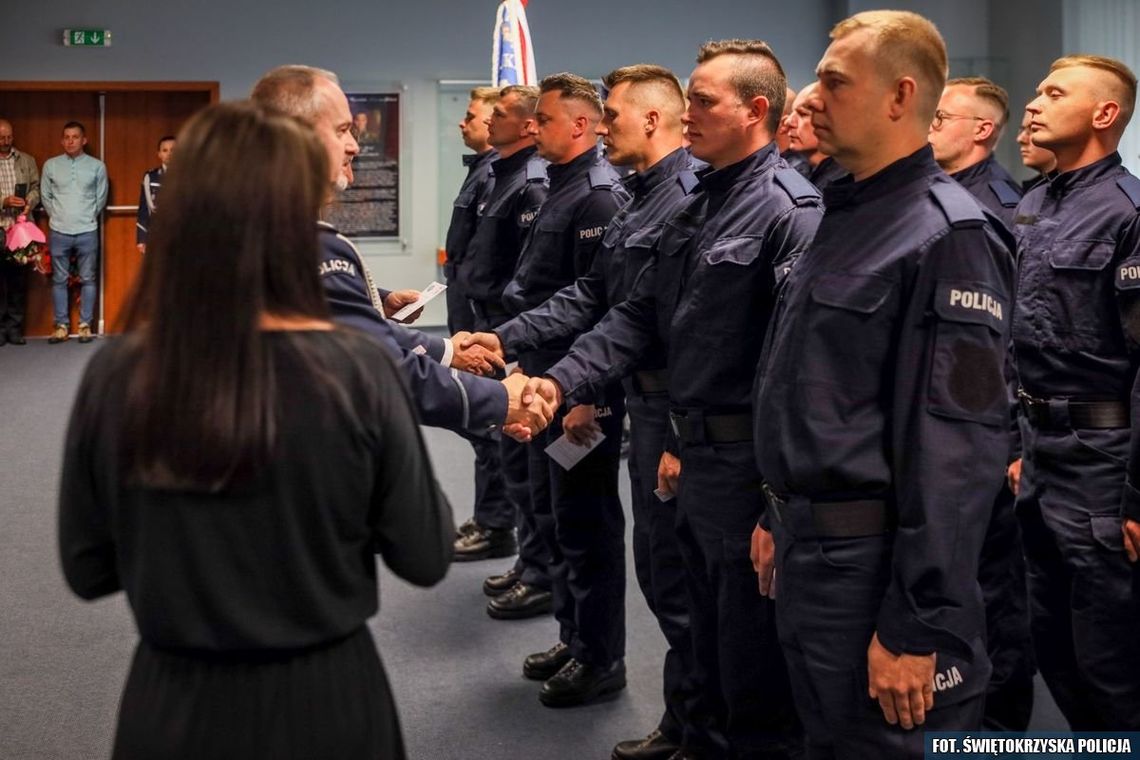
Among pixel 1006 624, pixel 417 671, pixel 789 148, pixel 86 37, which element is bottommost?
pixel 417 671

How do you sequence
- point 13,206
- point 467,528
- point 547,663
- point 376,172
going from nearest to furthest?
1. point 547,663
2. point 467,528
3. point 13,206
4. point 376,172

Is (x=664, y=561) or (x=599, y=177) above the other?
(x=599, y=177)

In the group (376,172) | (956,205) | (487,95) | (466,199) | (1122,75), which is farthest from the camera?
(376,172)

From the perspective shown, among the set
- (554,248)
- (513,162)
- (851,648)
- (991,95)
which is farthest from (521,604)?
(851,648)

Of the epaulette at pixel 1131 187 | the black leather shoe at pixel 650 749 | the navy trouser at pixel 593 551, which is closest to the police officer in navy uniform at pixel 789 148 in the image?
the navy trouser at pixel 593 551

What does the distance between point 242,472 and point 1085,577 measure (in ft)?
6.83

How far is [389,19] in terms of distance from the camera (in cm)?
1108

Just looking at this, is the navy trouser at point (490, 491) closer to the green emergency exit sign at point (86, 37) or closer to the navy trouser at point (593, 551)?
the navy trouser at point (593, 551)

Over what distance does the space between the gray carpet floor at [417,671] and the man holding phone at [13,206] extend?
574cm

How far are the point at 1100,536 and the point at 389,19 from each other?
9.46 meters

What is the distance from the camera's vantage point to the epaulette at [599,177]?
153 inches

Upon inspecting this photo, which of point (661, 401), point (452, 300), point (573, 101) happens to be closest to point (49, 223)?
point (452, 300)

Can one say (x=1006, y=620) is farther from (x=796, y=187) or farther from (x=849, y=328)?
(x=849, y=328)

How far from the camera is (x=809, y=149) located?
4273 millimetres
